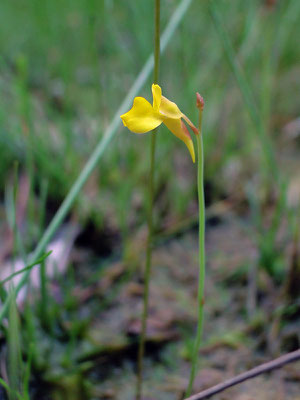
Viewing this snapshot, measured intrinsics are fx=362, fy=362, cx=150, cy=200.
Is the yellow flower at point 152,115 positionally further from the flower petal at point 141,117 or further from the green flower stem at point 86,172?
the green flower stem at point 86,172

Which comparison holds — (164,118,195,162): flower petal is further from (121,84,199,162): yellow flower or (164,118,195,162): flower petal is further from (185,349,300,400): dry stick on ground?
(185,349,300,400): dry stick on ground

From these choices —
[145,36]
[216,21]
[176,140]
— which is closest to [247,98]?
[216,21]

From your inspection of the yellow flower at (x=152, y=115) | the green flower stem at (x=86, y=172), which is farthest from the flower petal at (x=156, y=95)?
the green flower stem at (x=86, y=172)

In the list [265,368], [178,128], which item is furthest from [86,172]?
[265,368]

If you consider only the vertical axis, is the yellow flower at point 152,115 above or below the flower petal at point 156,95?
below

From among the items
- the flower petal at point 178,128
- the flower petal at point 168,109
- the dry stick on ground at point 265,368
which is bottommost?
the dry stick on ground at point 265,368

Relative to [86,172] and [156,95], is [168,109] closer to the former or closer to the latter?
[156,95]

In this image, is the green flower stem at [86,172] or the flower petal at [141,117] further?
the green flower stem at [86,172]

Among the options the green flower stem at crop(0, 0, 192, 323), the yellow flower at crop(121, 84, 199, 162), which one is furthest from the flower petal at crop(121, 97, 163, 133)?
the green flower stem at crop(0, 0, 192, 323)
